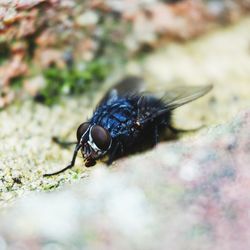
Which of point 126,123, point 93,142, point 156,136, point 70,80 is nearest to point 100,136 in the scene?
point 93,142

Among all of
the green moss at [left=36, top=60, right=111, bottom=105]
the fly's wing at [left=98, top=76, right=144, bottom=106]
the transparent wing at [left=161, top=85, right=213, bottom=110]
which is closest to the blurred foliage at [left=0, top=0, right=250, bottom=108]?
the green moss at [left=36, top=60, right=111, bottom=105]

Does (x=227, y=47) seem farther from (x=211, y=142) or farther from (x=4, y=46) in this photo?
(x=4, y=46)

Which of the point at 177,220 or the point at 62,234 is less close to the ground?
the point at 62,234

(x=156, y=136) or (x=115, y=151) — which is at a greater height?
(x=115, y=151)

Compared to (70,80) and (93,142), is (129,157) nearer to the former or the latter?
(93,142)

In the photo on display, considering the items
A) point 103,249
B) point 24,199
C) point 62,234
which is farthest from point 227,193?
point 24,199

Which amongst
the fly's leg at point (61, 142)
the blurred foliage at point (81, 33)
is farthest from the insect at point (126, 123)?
the blurred foliage at point (81, 33)

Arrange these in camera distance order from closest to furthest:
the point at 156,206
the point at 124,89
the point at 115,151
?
the point at 156,206 < the point at 115,151 < the point at 124,89
